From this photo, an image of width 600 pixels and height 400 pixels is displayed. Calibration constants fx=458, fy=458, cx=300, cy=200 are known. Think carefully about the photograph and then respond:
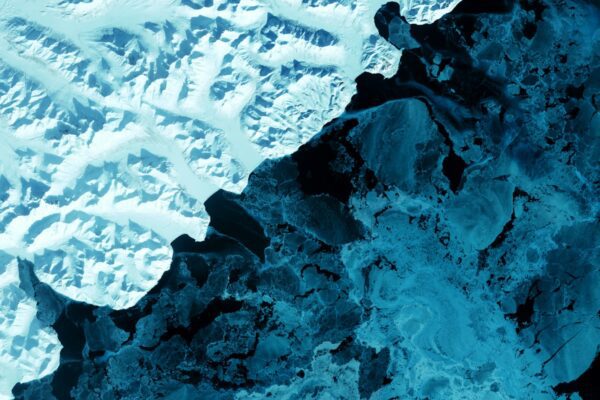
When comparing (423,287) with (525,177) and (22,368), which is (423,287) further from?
(22,368)

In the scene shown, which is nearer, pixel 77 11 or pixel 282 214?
pixel 77 11

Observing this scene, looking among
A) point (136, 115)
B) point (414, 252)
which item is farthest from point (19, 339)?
point (414, 252)

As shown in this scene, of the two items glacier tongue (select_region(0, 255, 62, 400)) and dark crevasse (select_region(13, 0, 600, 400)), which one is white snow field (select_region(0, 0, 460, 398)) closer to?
glacier tongue (select_region(0, 255, 62, 400))

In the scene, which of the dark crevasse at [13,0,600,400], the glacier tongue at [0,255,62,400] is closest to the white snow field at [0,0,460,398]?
the glacier tongue at [0,255,62,400]

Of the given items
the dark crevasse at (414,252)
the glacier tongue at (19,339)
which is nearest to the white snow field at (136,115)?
the glacier tongue at (19,339)

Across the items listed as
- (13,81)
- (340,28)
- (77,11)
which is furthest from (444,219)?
(13,81)
